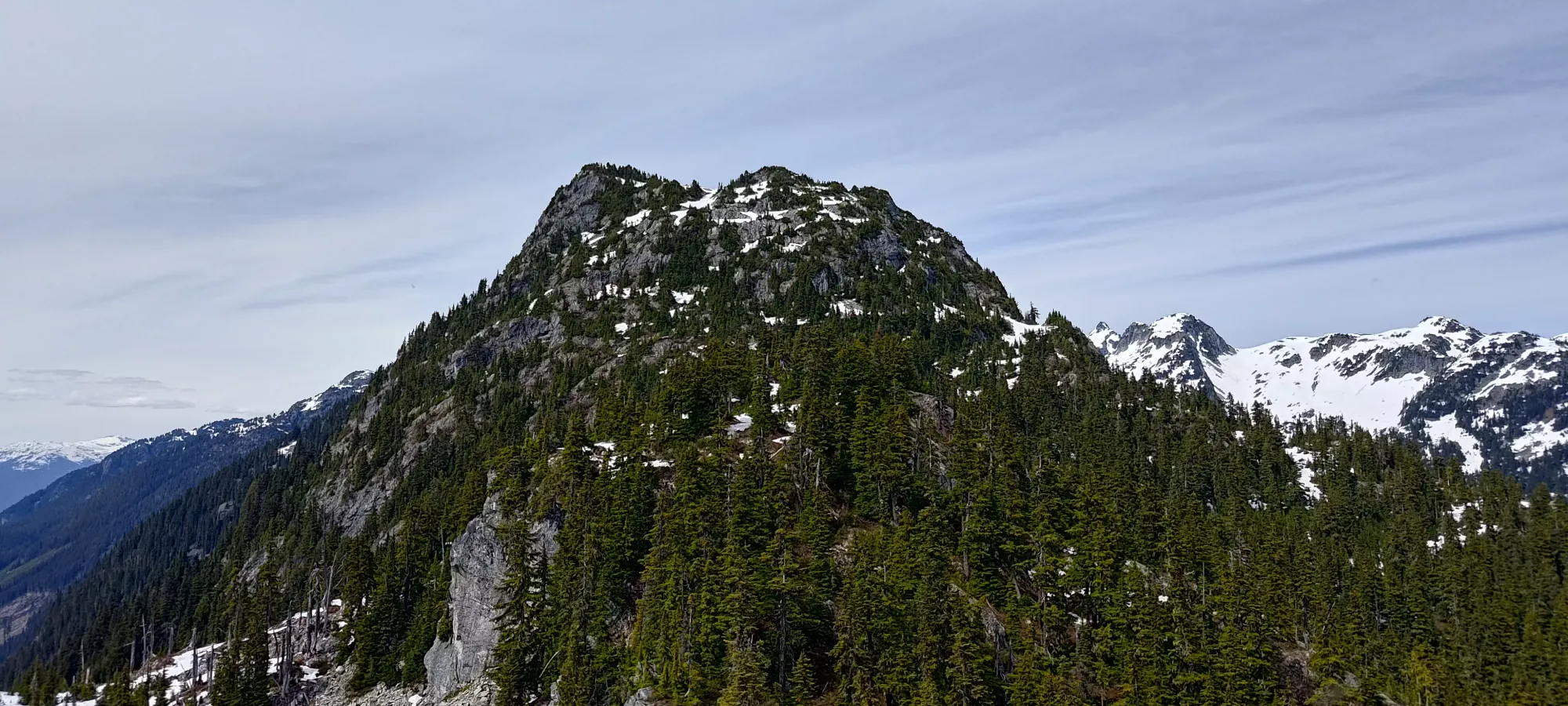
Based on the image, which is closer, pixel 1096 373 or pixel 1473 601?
pixel 1473 601

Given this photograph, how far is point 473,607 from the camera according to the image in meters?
88.6

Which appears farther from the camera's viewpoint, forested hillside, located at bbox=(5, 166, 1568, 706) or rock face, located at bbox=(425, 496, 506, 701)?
rock face, located at bbox=(425, 496, 506, 701)

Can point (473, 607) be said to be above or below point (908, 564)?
below

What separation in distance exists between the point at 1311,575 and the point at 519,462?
107 meters

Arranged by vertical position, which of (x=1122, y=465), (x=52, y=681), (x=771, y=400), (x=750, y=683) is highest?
(x=771, y=400)

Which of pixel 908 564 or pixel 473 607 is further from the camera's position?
pixel 473 607

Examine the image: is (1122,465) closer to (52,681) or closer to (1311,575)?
(1311,575)

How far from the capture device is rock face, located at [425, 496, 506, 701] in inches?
3398

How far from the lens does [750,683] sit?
5347 centimetres

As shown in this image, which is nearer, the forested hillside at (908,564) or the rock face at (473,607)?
the forested hillside at (908,564)

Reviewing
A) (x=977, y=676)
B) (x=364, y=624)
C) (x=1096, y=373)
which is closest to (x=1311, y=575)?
(x=1096, y=373)

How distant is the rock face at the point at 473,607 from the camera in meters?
86.3

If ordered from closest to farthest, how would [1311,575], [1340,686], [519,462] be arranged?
[1340,686] < [519,462] < [1311,575]

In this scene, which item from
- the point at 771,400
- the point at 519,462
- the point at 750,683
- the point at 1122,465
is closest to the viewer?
the point at 750,683
